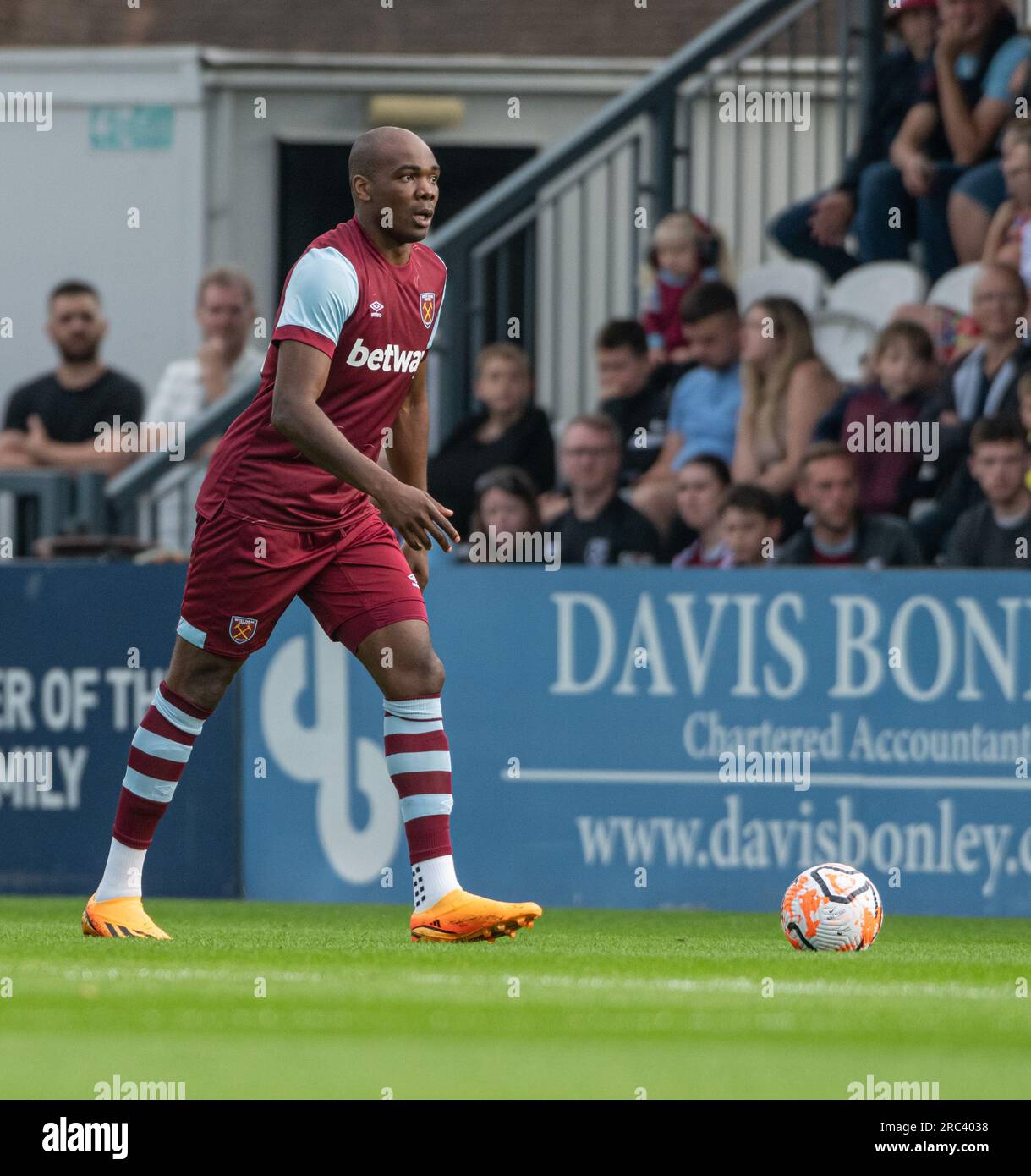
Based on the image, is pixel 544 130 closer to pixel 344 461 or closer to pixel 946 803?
pixel 946 803

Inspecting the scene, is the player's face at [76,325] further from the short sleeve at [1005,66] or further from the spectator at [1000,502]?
the spectator at [1000,502]

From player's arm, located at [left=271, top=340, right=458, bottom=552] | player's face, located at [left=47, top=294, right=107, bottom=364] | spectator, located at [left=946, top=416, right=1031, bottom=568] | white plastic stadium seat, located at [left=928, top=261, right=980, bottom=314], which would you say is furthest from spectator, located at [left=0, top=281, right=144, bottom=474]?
player's arm, located at [left=271, top=340, right=458, bottom=552]

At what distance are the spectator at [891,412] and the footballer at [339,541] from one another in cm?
358

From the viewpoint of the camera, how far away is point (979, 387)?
11.2m

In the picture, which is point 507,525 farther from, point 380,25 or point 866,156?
point 380,25

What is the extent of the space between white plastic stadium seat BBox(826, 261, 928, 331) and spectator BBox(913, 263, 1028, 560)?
1089mm

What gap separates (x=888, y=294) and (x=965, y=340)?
0.98 meters

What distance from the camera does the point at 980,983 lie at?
7.04 m

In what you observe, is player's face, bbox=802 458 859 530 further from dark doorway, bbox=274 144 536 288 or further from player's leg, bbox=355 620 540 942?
dark doorway, bbox=274 144 536 288

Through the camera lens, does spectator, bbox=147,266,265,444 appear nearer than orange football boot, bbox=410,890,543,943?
No

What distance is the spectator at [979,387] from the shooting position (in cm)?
1101

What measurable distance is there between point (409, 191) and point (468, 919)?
2188 mm

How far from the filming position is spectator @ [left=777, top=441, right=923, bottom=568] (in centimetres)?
1085
